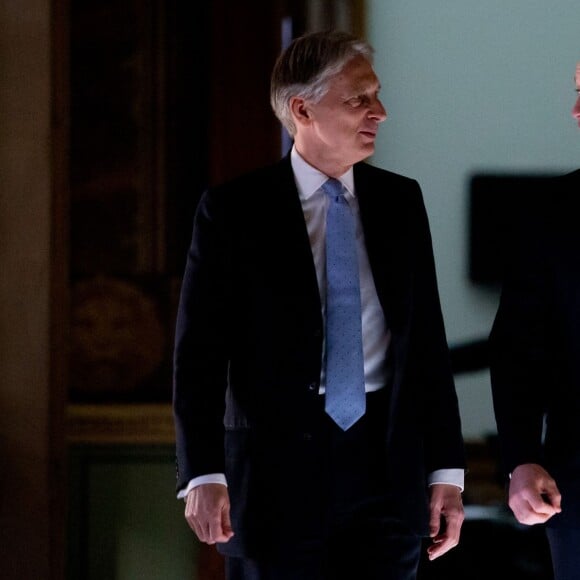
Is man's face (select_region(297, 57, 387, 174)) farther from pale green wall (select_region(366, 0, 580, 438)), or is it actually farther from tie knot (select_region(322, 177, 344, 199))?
pale green wall (select_region(366, 0, 580, 438))

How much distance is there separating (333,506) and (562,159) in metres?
2.46

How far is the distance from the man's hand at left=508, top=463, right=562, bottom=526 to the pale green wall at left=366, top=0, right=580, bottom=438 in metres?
2.00

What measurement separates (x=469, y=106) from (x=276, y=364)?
7.45 ft

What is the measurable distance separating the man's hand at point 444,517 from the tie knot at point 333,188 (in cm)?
52

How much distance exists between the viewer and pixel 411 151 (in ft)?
13.4

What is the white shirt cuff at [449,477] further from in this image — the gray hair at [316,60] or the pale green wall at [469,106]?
the pale green wall at [469,106]

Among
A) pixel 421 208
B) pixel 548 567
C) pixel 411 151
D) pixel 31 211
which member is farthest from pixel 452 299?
pixel 421 208

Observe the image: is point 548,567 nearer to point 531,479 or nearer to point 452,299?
point 452,299

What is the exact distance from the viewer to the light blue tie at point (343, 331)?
205cm

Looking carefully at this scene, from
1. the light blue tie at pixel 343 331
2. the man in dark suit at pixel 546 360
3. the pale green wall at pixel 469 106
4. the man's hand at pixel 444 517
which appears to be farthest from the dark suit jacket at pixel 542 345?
the pale green wall at pixel 469 106

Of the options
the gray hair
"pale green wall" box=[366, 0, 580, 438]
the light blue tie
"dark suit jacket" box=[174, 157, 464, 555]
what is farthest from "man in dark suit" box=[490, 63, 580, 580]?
"pale green wall" box=[366, 0, 580, 438]

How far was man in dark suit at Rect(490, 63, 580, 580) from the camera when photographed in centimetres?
210

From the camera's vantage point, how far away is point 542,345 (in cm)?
216

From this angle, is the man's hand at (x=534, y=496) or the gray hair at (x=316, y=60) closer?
the man's hand at (x=534, y=496)
